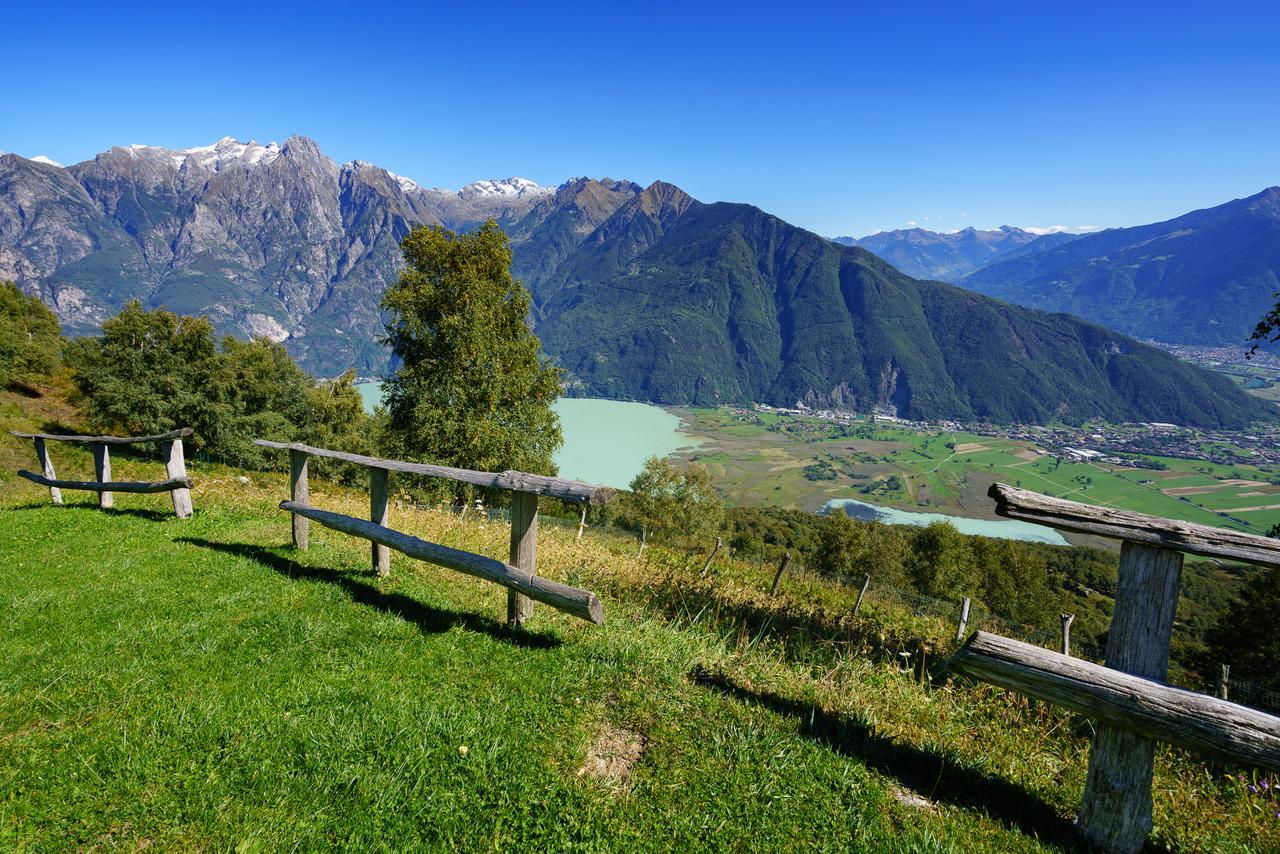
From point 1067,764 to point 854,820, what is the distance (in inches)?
90.9

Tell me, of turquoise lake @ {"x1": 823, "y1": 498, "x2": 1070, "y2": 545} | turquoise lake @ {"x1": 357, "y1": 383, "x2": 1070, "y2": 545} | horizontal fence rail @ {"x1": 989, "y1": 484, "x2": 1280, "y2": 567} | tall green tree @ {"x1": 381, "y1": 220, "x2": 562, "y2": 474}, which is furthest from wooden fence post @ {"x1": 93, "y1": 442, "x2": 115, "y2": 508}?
turquoise lake @ {"x1": 823, "y1": 498, "x2": 1070, "y2": 545}

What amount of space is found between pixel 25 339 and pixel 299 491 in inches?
2299

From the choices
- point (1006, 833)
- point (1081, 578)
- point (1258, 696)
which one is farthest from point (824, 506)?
point (1006, 833)

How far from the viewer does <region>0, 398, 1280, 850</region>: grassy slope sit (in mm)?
3225

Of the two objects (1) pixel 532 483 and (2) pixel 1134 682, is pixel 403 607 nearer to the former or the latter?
(1) pixel 532 483

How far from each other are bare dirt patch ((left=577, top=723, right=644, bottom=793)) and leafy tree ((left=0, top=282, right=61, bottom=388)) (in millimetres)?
54543

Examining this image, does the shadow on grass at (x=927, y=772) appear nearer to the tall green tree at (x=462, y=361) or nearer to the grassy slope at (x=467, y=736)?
the grassy slope at (x=467, y=736)

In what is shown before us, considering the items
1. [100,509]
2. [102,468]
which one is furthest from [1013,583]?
[102,468]

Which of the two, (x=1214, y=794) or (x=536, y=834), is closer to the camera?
(x=536, y=834)

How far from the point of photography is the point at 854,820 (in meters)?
3.49

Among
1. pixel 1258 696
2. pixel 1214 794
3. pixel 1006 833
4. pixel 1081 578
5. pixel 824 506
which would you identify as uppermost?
pixel 1006 833

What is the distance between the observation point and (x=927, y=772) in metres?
4.10

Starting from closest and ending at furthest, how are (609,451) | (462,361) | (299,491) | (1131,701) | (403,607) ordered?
(1131,701) < (403,607) < (299,491) < (462,361) < (609,451)

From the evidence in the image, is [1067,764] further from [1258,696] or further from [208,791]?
[1258,696]
